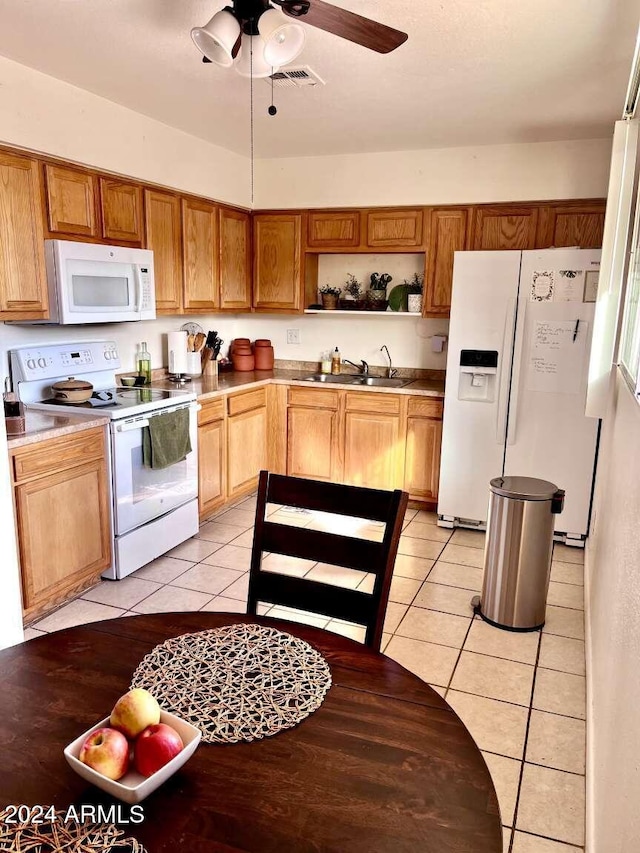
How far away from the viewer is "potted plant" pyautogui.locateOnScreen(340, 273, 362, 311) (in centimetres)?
487

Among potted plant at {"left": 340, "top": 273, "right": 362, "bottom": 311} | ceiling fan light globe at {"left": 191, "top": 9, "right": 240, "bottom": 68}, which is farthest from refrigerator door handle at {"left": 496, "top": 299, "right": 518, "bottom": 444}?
ceiling fan light globe at {"left": 191, "top": 9, "right": 240, "bottom": 68}

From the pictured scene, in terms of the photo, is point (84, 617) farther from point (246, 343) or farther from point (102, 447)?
point (246, 343)

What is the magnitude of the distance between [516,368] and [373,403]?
107 centimetres

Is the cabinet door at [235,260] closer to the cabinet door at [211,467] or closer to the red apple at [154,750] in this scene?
the cabinet door at [211,467]

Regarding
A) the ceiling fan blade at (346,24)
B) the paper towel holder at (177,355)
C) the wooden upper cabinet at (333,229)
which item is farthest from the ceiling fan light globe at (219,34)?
the wooden upper cabinet at (333,229)

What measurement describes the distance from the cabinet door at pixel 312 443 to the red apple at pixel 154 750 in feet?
12.2

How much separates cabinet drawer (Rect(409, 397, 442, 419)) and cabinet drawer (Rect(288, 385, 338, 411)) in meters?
0.57

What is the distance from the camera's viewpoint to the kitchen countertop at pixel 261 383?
4.12 m

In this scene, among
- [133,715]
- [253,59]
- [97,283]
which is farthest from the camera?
[97,283]

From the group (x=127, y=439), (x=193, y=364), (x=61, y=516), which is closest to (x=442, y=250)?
(x=193, y=364)

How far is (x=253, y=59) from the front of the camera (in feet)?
6.66

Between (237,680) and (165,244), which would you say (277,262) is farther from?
(237,680)

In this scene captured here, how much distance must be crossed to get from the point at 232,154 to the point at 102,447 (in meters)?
2.64

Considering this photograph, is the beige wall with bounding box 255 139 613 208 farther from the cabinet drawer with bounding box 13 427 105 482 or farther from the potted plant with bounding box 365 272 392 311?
the cabinet drawer with bounding box 13 427 105 482
